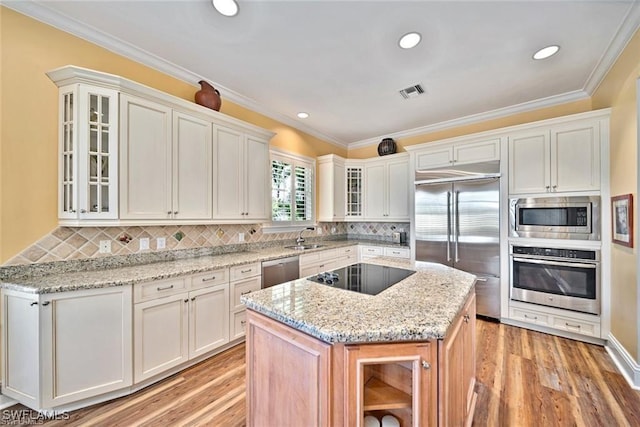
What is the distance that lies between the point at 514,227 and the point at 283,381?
324 centimetres

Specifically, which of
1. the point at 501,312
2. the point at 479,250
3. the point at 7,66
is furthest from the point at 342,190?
the point at 7,66

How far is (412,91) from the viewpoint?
122 inches

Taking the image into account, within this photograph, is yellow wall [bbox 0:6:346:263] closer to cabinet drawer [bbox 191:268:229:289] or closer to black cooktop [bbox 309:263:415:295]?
cabinet drawer [bbox 191:268:229:289]

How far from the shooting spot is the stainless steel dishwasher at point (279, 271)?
117 inches

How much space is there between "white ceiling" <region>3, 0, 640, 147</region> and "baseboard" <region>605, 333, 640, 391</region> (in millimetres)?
2609

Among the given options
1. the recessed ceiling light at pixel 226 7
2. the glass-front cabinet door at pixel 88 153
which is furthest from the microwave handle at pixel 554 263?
the glass-front cabinet door at pixel 88 153

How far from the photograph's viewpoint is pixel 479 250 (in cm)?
337

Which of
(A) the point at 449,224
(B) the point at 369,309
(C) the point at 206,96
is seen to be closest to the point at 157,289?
(B) the point at 369,309

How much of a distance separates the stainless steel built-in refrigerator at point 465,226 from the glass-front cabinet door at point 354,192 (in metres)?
1.25

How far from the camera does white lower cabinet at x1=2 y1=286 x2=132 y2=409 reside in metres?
1.67

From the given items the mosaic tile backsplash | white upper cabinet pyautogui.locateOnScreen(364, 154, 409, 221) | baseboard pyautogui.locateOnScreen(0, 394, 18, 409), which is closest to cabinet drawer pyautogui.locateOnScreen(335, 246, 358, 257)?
white upper cabinet pyautogui.locateOnScreen(364, 154, 409, 221)

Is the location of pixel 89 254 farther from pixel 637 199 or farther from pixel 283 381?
pixel 637 199

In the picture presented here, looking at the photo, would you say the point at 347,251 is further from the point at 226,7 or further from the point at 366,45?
the point at 226,7

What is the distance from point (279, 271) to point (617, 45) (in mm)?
3814
